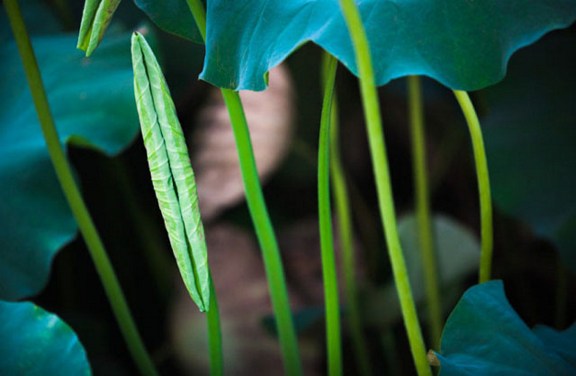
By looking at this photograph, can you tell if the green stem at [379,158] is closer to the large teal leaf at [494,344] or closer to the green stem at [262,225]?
the large teal leaf at [494,344]

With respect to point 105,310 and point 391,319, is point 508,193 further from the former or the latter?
point 105,310

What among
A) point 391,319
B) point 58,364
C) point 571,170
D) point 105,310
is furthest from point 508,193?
point 105,310

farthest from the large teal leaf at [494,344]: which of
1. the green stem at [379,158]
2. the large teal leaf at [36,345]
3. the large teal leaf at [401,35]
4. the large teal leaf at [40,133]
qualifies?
the large teal leaf at [40,133]

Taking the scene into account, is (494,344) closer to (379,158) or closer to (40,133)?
(379,158)

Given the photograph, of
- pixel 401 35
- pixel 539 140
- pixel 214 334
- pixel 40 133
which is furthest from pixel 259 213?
pixel 539 140

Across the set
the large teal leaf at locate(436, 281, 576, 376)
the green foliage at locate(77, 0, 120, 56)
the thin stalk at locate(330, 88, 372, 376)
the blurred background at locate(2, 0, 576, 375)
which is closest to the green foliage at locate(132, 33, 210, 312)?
the green foliage at locate(77, 0, 120, 56)

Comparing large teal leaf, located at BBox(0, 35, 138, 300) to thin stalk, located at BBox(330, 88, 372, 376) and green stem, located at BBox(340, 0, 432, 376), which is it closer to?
thin stalk, located at BBox(330, 88, 372, 376)
